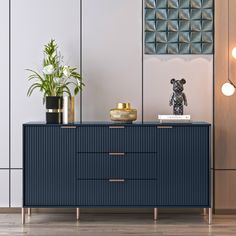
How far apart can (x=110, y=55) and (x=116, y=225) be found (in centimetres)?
170

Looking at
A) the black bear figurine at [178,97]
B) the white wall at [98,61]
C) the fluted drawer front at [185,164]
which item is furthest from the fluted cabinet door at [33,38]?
the fluted drawer front at [185,164]

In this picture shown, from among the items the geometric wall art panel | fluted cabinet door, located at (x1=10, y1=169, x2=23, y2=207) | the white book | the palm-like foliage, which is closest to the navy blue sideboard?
the white book

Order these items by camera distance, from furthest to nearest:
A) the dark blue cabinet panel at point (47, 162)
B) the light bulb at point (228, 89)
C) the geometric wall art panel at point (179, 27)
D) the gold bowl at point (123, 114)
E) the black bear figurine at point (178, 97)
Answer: the geometric wall art panel at point (179, 27), the light bulb at point (228, 89), the black bear figurine at point (178, 97), the gold bowl at point (123, 114), the dark blue cabinet panel at point (47, 162)

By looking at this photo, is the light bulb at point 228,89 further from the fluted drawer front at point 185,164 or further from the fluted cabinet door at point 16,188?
the fluted cabinet door at point 16,188

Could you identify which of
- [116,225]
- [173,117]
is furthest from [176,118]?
[116,225]

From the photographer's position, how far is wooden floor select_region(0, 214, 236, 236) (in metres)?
4.68

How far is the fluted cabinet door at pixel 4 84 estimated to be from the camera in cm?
546

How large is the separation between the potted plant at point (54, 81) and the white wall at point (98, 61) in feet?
0.27

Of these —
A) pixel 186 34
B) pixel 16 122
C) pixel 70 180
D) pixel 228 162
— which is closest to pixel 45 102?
pixel 16 122

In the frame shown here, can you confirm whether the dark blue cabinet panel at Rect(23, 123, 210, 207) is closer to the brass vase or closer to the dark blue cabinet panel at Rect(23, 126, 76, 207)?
the dark blue cabinet panel at Rect(23, 126, 76, 207)

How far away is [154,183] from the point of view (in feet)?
16.4

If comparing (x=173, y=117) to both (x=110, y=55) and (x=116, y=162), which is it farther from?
(x=110, y=55)

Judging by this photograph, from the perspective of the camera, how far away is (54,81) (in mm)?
5195

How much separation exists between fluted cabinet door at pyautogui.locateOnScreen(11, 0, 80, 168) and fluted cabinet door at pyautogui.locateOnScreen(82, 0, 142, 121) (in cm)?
13
